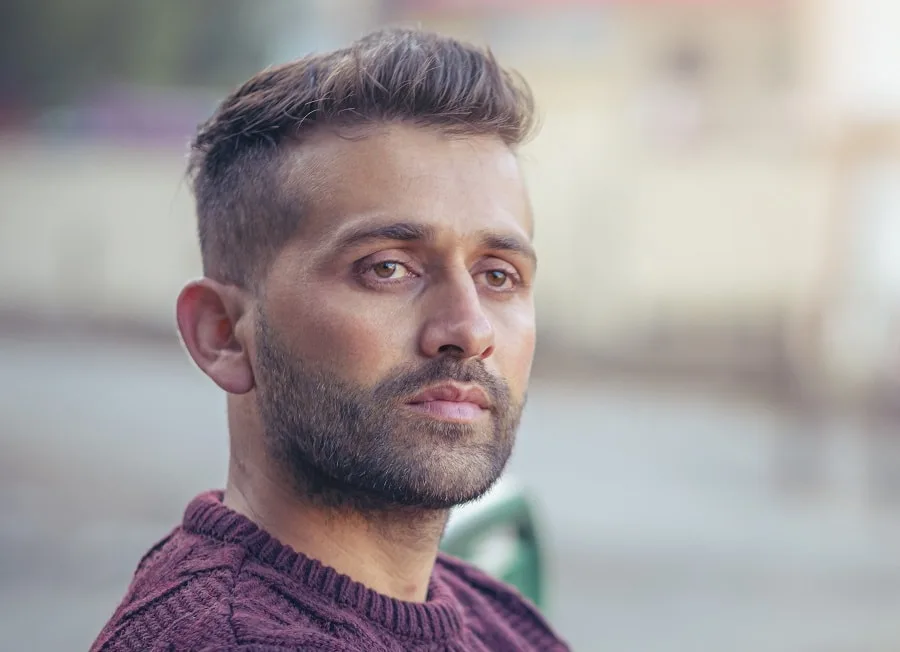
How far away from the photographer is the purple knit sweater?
128cm

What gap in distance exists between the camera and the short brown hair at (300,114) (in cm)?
152

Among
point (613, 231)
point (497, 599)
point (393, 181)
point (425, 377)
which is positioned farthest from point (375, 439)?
point (613, 231)

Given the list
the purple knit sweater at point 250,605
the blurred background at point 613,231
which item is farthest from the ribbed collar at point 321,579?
the blurred background at point 613,231

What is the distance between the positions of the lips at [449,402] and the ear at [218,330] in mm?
249

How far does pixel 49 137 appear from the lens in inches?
747

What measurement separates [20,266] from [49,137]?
7.01ft

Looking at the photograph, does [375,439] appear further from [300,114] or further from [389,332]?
[300,114]

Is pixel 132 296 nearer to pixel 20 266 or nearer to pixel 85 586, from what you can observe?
pixel 20 266

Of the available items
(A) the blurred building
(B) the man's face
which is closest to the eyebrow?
(B) the man's face

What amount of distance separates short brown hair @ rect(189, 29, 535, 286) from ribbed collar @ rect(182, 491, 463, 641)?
311mm

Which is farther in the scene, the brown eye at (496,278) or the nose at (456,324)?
the brown eye at (496,278)

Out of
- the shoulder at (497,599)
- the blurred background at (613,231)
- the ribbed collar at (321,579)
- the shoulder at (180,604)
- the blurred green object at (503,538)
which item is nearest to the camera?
the shoulder at (180,604)

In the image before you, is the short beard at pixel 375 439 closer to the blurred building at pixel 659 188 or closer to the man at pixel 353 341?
the man at pixel 353 341

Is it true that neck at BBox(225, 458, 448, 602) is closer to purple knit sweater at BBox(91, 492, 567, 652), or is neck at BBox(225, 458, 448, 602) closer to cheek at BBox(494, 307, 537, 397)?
purple knit sweater at BBox(91, 492, 567, 652)
